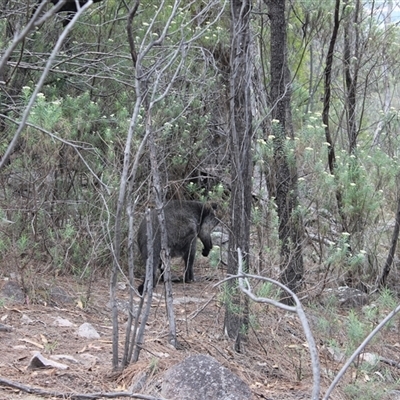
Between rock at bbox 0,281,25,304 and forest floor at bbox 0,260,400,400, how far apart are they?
11 cm

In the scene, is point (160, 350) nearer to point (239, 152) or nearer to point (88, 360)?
point (88, 360)

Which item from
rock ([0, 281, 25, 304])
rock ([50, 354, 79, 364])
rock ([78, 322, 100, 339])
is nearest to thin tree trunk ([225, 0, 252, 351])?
rock ([78, 322, 100, 339])

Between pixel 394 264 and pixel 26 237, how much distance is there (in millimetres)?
4930

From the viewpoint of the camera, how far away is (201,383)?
477 centimetres

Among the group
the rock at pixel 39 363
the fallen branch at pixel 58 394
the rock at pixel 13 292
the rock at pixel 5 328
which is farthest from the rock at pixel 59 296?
the fallen branch at pixel 58 394

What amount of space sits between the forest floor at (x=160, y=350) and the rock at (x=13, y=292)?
0.11m

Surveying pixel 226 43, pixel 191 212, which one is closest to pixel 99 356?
pixel 191 212

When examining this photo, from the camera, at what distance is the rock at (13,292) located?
6.96 metres

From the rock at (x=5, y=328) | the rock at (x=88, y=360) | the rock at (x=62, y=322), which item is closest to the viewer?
the rock at (x=88, y=360)

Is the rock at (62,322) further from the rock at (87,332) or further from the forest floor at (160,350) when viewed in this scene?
the rock at (87,332)

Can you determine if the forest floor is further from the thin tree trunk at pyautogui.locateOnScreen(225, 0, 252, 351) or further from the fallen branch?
the thin tree trunk at pyautogui.locateOnScreen(225, 0, 252, 351)

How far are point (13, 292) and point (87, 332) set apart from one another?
110 cm

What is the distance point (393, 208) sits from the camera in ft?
32.0

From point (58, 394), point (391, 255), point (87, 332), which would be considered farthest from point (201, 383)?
point (391, 255)
